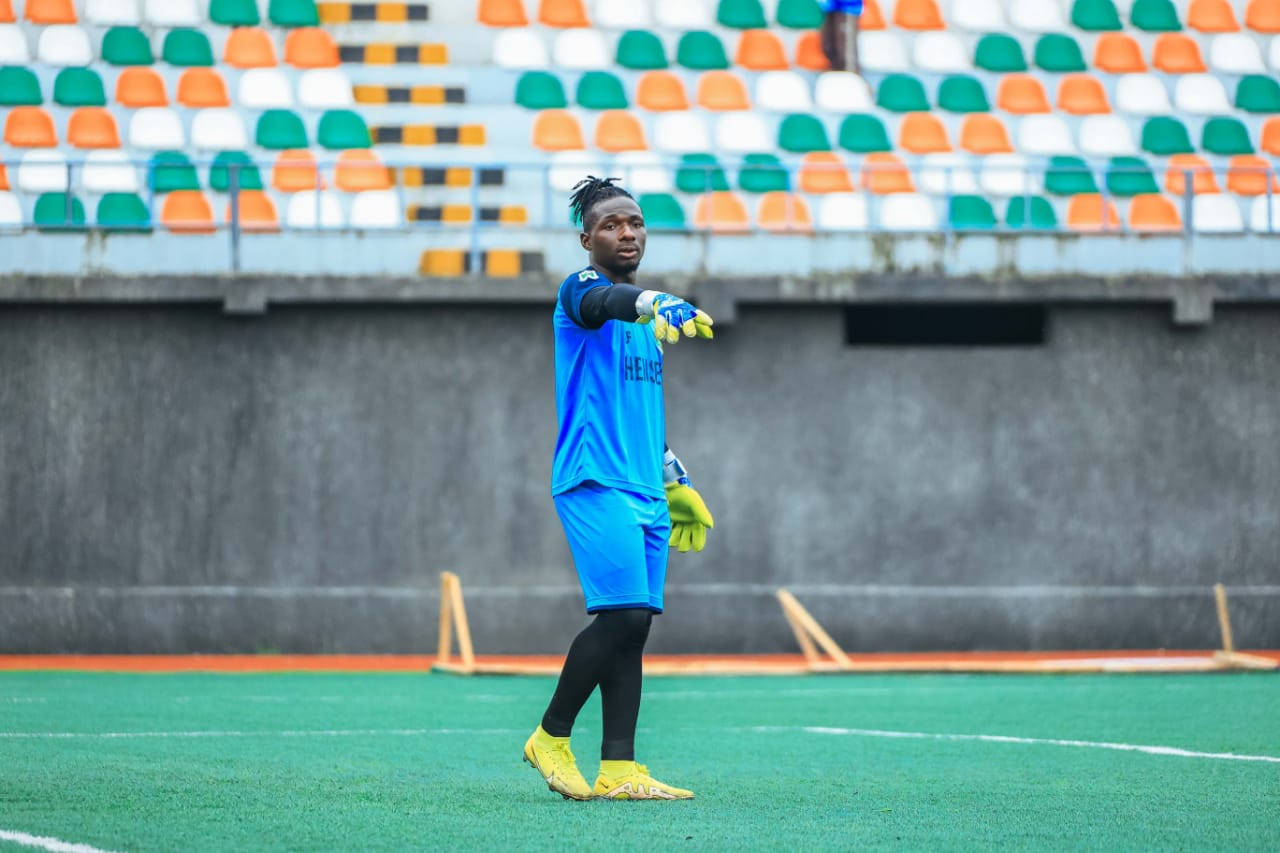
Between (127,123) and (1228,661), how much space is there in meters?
12.6

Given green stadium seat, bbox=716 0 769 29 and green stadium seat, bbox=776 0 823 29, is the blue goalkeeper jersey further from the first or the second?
green stadium seat, bbox=776 0 823 29

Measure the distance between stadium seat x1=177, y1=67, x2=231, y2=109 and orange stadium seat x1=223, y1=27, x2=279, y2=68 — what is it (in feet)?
1.05

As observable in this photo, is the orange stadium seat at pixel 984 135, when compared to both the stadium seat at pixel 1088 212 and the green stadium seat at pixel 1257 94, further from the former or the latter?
the green stadium seat at pixel 1257 94

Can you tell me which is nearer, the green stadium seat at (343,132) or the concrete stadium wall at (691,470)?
the concrete stadium wall at (691,470)

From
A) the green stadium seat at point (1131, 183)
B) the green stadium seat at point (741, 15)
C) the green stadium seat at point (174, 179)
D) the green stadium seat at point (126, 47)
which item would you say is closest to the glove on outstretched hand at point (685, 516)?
the green stadium seat at point (174, 179)

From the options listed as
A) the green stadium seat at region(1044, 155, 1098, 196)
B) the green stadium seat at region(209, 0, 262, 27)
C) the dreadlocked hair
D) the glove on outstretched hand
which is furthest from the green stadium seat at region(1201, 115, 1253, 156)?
the dreadlocked hair

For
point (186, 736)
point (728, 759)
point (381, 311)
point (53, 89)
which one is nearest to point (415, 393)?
point (381, 311)

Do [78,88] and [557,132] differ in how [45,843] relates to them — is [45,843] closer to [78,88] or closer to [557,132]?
[557,132]

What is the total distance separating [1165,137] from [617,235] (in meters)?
16.2

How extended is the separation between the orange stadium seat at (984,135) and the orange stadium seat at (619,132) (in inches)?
141

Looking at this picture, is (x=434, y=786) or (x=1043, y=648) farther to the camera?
Answer: (x=1043, y=648)

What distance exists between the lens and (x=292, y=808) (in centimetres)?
495

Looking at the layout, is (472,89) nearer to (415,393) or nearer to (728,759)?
(415,393)

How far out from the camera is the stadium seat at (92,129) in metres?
19.0
